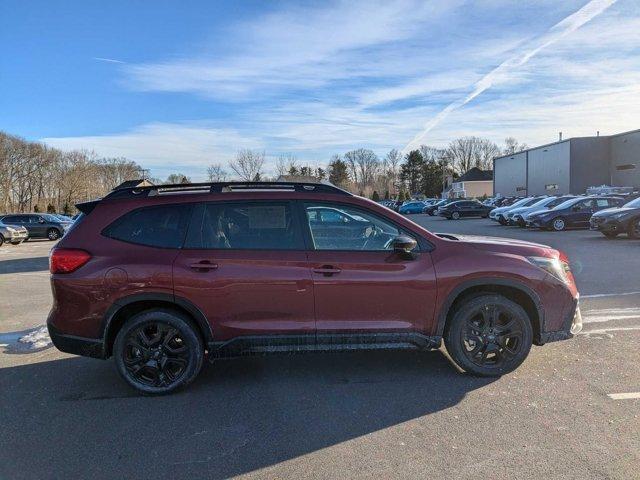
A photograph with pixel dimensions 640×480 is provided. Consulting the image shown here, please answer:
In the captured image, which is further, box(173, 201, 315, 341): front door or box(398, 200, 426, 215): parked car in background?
box(398, 200, 426, 215): parked car in background

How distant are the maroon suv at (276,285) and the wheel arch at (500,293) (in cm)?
1

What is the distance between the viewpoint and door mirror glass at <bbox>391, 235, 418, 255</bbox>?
4.36 m

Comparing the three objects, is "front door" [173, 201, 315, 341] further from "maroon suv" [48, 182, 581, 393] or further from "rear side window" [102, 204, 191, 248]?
"rear side window" [102, 204, 191, 248]

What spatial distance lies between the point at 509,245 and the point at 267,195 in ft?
7.66

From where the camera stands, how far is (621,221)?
16.6 metres

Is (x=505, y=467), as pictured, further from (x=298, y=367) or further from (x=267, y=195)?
(x=267, y=195)

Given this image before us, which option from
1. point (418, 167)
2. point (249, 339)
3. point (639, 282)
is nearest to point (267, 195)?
point (249, 339)

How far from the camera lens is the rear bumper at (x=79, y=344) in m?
4.39

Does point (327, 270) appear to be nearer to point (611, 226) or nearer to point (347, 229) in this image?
point (347, 229)

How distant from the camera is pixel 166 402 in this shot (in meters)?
4.29

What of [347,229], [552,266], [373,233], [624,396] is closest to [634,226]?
[552,266]

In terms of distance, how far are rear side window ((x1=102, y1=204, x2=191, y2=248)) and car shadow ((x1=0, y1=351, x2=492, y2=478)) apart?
137cm

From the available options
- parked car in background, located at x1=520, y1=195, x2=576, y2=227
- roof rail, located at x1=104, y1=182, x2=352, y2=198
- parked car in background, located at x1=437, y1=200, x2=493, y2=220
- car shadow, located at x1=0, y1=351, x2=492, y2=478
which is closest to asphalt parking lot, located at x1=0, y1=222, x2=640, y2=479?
car shadow, located at x1=0, y1=351, x2=492, y2=478

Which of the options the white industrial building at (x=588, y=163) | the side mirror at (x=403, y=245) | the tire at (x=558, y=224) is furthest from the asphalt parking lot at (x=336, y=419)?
the white industrial building at (x=588, y=163)
